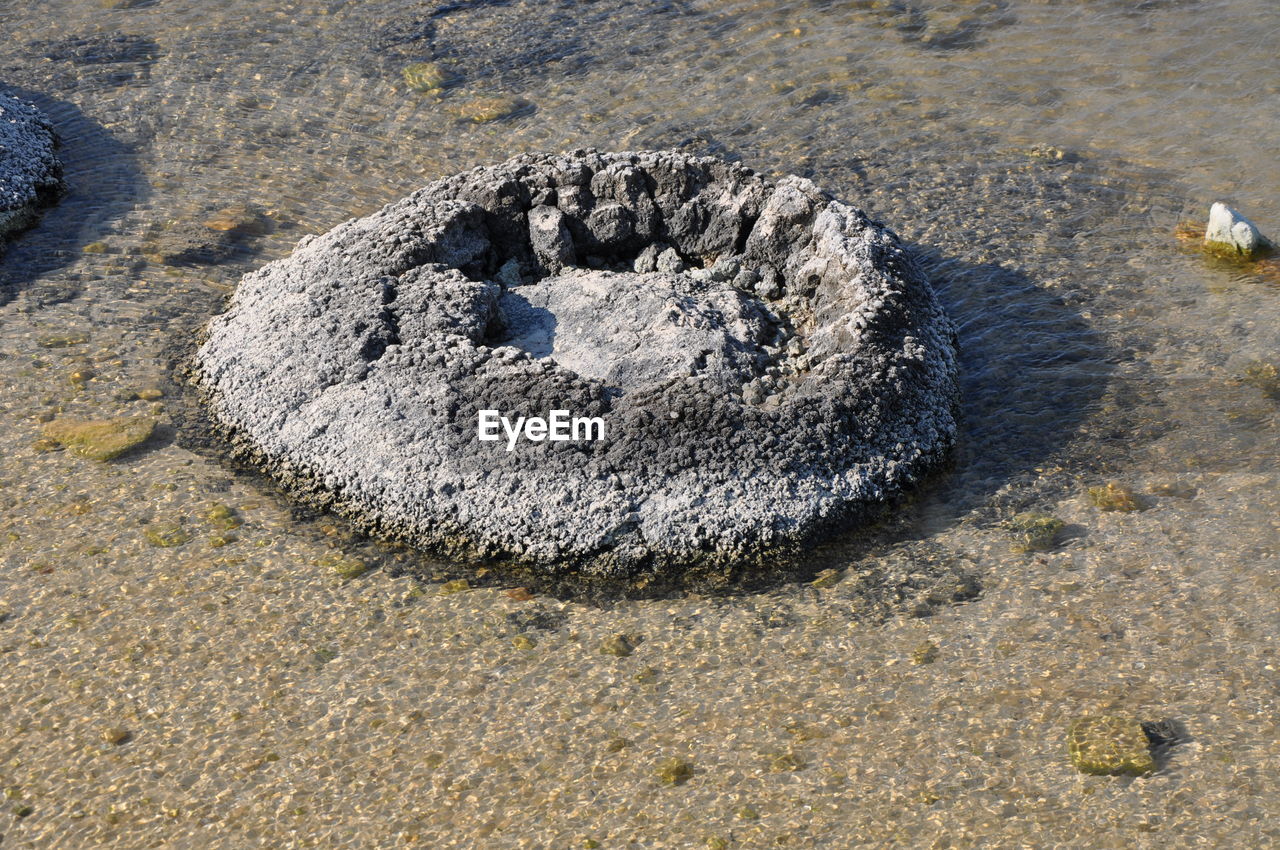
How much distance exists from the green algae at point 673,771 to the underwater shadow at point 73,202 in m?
4.11

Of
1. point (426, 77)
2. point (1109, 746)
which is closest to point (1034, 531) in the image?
point (1109, 746)

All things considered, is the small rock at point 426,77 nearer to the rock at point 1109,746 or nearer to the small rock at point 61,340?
the small rock at point 61,340

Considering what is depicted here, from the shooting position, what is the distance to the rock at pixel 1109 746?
3566 mm

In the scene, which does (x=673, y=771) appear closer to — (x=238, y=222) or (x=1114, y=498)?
(x=1114, y=498)

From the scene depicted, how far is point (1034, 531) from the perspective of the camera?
4.51m

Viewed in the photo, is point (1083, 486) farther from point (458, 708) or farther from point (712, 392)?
point (458, 708)

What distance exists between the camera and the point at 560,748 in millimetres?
3730

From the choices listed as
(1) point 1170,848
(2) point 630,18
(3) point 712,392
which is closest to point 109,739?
(3) point 712,392

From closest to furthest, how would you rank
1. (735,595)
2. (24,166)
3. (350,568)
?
(735,595), (350,568), (24,166)

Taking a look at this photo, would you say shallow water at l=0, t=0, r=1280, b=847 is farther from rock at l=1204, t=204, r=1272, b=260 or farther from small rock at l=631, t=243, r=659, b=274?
small rock at l=631, t=243, r=659, b=274

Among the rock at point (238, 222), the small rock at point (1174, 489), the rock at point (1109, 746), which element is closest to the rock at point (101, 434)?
the rock at point (238, 222)

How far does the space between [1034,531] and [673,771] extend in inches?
69.0

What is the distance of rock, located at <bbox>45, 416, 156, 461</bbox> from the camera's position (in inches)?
197

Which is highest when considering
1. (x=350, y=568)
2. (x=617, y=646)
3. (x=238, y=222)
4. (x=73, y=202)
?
(x=73, y=202)
